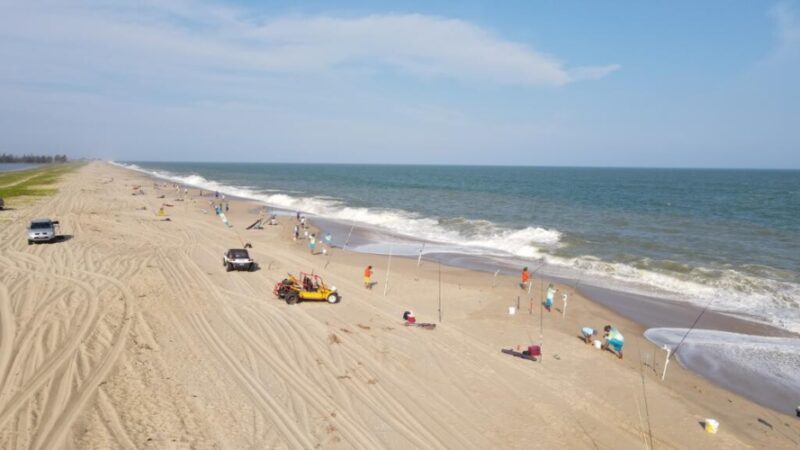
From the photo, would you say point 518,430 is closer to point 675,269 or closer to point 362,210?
point 675,269

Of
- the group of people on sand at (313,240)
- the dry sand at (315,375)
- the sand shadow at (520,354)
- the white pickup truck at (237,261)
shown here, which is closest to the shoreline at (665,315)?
the dry sand at (315,375)

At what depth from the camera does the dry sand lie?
10.5 m

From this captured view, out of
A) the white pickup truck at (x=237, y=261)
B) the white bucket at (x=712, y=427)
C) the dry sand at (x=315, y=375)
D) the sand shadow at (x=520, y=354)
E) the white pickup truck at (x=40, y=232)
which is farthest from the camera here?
the white pickup truck at (x=40, y=232)

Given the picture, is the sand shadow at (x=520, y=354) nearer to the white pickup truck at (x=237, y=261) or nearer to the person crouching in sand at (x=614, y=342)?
the person crouching in sand at (x=614, y=342)

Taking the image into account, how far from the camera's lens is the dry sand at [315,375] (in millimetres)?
10531

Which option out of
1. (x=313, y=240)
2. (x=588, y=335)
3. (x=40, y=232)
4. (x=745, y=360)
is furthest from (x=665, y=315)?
(x=40, y=232)

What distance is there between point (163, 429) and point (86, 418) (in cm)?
170

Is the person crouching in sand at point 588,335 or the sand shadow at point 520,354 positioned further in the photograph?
the person crouching in sand at point 588,335

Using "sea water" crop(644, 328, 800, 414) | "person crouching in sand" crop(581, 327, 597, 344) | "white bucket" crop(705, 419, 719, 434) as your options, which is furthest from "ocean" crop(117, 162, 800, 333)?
"white bucket" crop(705, 419, 719, 434)

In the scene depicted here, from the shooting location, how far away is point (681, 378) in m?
14.5

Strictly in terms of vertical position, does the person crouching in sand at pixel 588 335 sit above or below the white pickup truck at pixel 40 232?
below

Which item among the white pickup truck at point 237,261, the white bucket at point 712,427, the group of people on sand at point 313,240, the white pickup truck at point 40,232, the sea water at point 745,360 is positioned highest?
the white pickup truck at point 40,232

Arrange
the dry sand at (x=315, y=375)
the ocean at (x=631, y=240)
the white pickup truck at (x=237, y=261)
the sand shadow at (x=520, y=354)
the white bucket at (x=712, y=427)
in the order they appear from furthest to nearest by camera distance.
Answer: the ocean at (x=631, y=240) < the white pickup truck at (x=237, y=261) < the sand shadow at (x=520, y=354) < the white bucket at (x=712, y=427) < the dry sand at (x=315, y=375)

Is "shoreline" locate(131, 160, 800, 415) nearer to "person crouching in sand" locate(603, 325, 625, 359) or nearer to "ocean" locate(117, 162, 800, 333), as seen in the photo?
"ocean" locate(117, 162, 800, 333)
